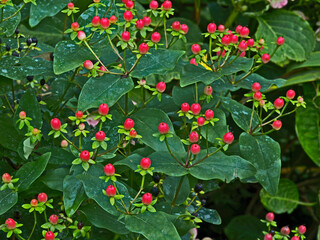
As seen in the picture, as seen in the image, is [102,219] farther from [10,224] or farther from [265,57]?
[265,57]

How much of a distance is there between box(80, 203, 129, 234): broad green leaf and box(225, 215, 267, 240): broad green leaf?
93 centimetres

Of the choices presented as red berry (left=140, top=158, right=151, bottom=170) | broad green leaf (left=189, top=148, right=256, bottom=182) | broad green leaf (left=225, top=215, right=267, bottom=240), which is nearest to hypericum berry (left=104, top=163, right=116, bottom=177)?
red berry (left=140, top=158, right=151, bottom=170)

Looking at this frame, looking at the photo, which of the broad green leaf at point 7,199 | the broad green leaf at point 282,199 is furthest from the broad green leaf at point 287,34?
the broad green leaf at point 7,199

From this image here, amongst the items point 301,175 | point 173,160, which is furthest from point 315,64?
point 173,160

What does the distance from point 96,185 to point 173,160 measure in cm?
15

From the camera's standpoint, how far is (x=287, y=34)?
5.75ft

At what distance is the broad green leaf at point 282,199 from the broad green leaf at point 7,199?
0.97m

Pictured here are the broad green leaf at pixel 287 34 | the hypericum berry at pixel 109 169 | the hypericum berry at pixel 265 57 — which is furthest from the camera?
the broad green leaf at pixel 287 34

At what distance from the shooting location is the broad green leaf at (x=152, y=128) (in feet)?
3.09

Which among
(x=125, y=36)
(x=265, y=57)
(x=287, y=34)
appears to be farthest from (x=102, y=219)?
(x=287, y=34)

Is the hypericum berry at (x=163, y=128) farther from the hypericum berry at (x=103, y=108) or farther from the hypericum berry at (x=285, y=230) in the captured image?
the hypericum berry at (x=285, y=230)

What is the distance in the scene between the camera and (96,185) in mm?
876

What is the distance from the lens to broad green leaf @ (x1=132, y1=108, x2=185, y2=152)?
942 millimetres

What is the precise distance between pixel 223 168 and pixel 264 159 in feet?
0.39
